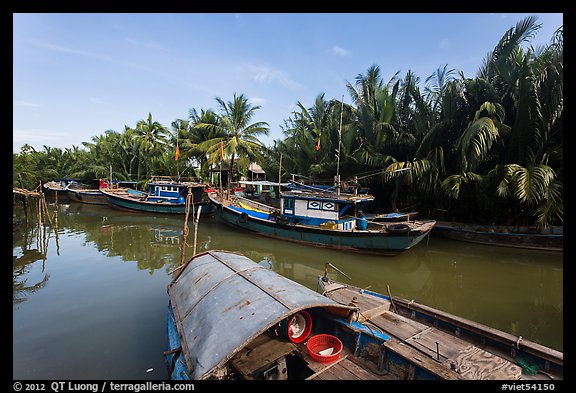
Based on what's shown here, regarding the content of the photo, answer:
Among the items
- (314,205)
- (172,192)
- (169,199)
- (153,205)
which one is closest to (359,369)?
(314,205)

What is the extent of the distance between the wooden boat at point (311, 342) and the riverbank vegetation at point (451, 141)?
392 inches

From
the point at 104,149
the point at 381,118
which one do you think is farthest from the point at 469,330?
the point at 104,149

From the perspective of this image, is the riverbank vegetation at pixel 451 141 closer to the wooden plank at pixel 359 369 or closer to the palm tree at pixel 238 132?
the palm tree at pixel 238 132

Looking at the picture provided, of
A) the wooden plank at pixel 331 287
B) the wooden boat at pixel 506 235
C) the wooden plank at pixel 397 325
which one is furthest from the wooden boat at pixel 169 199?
the wooden plank at pixel 397 325

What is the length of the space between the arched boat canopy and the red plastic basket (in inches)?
18.0

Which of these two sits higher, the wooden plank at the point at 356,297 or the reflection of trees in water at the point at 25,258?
the wooden plank at the point at 356,297

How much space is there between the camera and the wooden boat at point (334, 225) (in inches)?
454

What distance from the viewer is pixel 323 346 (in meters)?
4.36

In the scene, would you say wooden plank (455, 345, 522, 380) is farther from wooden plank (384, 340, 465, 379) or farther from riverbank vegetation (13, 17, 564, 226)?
riverbank vegetation (13, 17, 564, 226)

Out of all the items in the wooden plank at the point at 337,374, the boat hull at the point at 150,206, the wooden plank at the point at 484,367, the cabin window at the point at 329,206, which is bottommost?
the wooden plank at the point at 337,374

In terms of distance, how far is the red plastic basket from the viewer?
397cm

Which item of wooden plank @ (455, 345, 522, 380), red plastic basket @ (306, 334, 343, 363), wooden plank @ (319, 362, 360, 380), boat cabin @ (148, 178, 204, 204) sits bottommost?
wooden plank @ (319, 362, 360, 380)

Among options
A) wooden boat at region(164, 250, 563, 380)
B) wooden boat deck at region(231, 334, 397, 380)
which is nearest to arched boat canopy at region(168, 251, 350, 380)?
wooden boat at region(164, 250, 563, 380)
